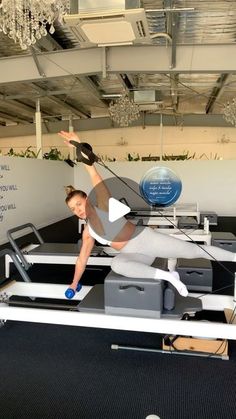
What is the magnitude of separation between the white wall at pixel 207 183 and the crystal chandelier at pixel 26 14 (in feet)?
17.8

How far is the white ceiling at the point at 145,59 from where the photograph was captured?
14.2ft

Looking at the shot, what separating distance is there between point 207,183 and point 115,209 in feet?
21.9

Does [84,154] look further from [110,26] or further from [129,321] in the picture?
[110,26]

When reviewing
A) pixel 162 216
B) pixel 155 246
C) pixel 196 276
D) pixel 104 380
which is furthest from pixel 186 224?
pixel 104 380

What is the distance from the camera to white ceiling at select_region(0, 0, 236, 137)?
432 cm

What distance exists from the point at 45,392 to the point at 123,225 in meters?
1.00

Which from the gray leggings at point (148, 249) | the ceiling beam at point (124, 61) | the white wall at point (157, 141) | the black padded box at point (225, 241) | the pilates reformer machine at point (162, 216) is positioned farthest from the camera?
the white wall at point (157, 141)

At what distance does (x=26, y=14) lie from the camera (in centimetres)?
309

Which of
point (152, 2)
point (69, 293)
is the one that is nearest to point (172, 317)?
point (69, 293)

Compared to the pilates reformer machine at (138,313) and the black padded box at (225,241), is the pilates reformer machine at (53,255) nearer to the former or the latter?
the black padded box at (225,241)

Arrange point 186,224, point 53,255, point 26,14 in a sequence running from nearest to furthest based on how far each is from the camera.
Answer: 1. point 26,14
2. point 53,255
3. point 186,224

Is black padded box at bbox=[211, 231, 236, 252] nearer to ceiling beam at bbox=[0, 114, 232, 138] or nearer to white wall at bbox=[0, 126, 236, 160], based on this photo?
ceiling beam at bbox=[0, 114, 232, 138]

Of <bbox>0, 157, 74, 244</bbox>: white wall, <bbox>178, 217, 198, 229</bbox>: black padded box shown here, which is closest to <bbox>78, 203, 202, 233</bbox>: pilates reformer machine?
<bbox>178, 217, 198, 229</bbox>: black padded box

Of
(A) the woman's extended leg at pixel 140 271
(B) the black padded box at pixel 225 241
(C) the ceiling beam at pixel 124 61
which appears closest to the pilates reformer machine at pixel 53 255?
(B) the black padded box at pixel 225 241
